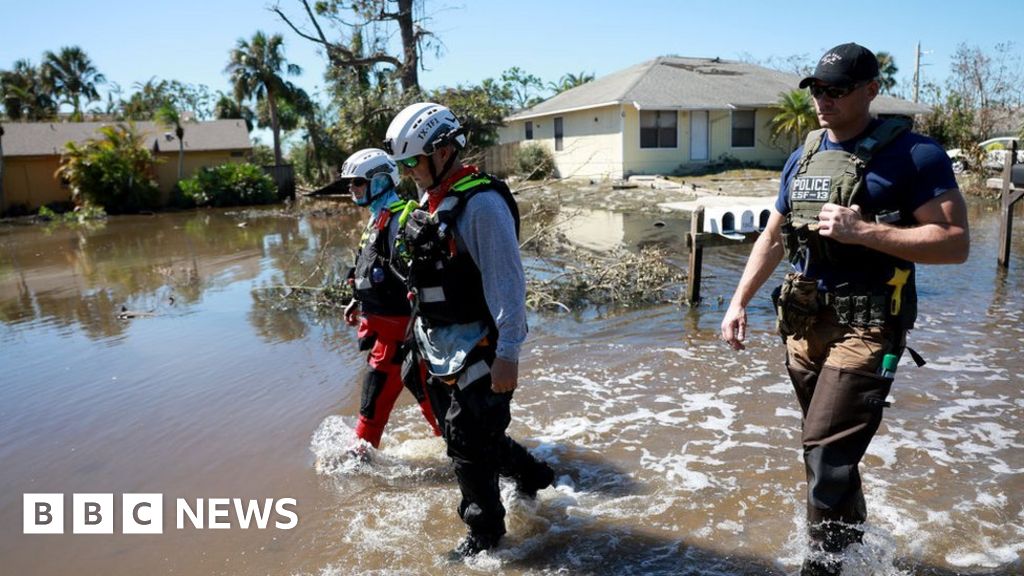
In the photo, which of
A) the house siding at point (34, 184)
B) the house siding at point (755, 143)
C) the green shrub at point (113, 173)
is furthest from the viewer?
the house siding at point (34, 184)

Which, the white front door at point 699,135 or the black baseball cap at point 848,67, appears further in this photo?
the white front door at point 699,135

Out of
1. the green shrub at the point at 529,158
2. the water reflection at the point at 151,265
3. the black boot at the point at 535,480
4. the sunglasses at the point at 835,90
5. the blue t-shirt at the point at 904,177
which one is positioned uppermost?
the green shrub at the point at 529,158

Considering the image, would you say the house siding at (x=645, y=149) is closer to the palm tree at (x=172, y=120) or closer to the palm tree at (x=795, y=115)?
the palm tree at (x=795, y=115)

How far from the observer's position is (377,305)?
441cm

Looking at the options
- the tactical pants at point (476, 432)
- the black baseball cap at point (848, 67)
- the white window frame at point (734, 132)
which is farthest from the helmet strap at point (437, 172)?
the white window frame at point (734, 132)

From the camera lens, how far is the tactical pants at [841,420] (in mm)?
2828

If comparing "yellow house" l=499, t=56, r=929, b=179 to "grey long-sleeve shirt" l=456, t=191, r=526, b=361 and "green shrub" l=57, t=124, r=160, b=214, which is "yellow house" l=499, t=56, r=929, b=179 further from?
"grey long-sleeve shirt" l=456, t=191, r=526, b=361

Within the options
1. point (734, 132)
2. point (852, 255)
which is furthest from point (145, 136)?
point (852, 255)

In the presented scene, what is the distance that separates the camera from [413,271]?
324 centimetres

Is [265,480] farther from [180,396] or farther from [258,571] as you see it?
[180,396]

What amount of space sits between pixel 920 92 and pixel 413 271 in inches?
1663

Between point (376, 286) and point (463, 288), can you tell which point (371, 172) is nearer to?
point (376, 286)

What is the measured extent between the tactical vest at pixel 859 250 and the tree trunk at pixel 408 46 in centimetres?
2123

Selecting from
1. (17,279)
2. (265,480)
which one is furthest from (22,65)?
(265,480)
